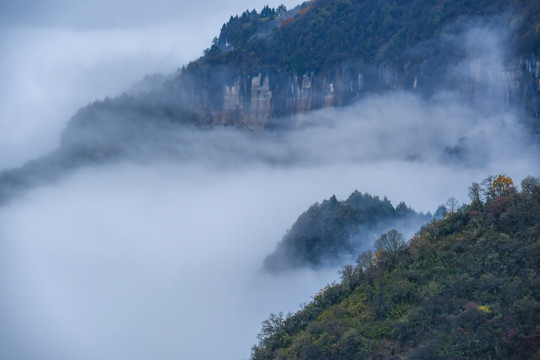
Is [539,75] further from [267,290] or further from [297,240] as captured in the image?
[267,290]

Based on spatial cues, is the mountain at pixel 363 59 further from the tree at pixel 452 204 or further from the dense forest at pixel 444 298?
the dense forest at pixel 444 298

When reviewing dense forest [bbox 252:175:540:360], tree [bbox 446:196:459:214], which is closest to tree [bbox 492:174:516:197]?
dense forest [bbox 252:175:540:360]

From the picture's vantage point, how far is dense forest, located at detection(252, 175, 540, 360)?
5141 centimetres

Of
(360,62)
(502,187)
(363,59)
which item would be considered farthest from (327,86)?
(502,187)

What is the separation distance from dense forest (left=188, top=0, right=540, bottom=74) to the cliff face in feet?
9.65

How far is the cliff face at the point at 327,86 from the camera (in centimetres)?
14338

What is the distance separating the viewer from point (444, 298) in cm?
5831

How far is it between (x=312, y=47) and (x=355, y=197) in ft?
223

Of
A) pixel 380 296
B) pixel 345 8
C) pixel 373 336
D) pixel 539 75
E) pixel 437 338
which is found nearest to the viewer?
pixel 437 338

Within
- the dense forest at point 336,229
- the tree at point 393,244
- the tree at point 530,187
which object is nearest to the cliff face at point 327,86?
the dense forest at point 336,229

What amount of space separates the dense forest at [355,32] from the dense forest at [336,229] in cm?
5419

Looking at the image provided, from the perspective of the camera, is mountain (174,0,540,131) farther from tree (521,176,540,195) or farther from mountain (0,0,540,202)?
tree (521,176,540,195)

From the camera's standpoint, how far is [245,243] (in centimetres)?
15638

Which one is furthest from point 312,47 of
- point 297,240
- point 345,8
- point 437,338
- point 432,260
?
point 437,338
